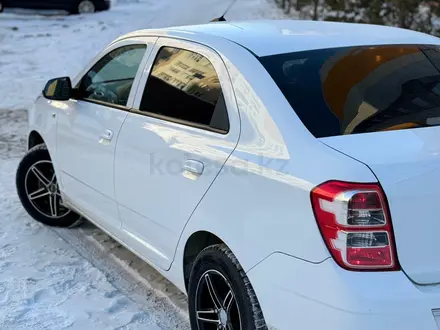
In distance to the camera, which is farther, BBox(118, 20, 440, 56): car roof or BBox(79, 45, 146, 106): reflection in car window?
BBox(79, 45, 146, 106): reflection in car window

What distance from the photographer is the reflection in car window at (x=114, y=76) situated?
3980 mm

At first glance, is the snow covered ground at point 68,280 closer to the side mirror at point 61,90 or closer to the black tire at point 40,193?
the black tire at point 40,193

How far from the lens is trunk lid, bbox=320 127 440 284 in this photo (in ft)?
7.53

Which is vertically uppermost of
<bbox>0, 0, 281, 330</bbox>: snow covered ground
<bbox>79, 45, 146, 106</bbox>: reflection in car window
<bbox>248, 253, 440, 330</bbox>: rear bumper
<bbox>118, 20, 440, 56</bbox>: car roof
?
<bbox>118, 20, 440, 56</bbox>: car roof

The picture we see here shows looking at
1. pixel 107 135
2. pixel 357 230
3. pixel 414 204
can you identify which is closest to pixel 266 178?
pixel 357 230

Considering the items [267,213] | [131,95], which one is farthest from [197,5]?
[267,213]

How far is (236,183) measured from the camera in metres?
2.77

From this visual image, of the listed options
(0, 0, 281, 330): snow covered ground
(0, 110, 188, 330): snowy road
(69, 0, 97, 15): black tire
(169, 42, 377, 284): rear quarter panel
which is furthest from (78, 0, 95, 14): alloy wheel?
(169, 42, 377, 284): rear quarter panel

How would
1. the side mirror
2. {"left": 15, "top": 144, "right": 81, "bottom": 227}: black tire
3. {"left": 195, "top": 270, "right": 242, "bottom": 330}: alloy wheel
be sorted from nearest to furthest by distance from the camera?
{"left": 195, "top": 270, "right": 242, "bottom": 330}: alloy wheel < the side mirror < {"left": 15, "top": 144, "right": 81, "bottom": 227}: black tire

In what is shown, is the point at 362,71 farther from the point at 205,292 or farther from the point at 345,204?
the point at 205,292

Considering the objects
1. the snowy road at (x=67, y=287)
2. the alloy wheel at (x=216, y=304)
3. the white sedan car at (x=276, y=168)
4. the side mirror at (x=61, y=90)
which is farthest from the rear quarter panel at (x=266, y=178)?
the side mirror at (x=61, y=90)

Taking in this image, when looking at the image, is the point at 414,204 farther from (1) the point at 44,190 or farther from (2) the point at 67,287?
(1) the point at 44,190

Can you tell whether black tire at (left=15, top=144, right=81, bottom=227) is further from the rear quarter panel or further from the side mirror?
the rear quarter panel

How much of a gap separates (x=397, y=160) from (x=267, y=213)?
570mm
